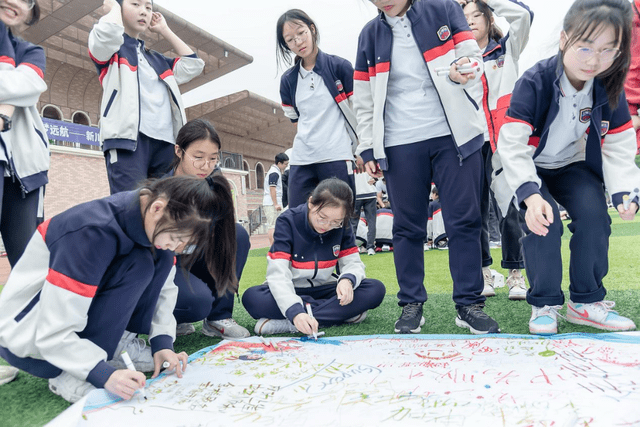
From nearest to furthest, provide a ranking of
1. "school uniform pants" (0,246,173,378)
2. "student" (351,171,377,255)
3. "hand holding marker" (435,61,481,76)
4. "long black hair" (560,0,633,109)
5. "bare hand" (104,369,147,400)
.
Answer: "bare hand" (104,369,147,400) < "school uniform pants" (0,246,173,378) < "long black hair" (560,0,633,109) < "hand holding marker" (435,61,481,76) < "student" (351,171,377,255)

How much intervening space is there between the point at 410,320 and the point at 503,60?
1.39m

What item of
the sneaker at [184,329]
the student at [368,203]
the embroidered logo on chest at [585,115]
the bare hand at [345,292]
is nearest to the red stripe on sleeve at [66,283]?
the sneaker at [184,329]

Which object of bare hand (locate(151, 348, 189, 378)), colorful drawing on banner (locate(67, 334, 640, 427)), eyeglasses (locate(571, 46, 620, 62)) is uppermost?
eyeglasses (locate(571, 46, 620, 62))

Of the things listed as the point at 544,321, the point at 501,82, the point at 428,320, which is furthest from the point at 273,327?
the point at 501,82

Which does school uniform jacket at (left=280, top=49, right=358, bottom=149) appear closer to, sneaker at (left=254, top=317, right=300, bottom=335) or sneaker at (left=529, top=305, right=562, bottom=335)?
sneaker at (left=254, top=317, right=300, bottom=335)

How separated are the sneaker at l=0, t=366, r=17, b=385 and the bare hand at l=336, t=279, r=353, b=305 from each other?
104cm

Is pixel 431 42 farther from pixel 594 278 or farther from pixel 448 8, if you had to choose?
pixel 594 278

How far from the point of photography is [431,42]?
169 cm

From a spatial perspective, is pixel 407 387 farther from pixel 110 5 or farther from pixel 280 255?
pixel 110 5

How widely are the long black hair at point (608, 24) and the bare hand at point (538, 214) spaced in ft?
1.40

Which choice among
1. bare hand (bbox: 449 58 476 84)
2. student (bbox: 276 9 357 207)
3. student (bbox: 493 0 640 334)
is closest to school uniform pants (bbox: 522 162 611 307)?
student (bbox: 493 0 640 334)

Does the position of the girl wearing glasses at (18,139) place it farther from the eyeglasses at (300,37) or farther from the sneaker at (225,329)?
the eyeglasses at (300,37)

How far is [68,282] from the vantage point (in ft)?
3.40

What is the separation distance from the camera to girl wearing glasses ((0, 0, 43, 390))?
144 centimetres
